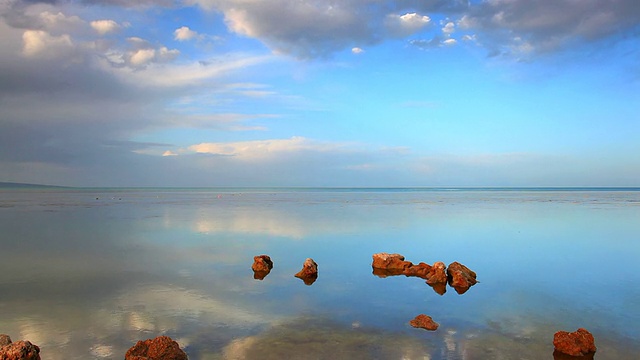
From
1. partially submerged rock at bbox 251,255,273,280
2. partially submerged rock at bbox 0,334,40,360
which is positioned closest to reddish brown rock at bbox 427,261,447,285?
partially submerged rock at bbox 251,255,273,280

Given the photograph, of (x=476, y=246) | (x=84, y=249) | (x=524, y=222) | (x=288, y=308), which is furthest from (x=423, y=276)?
(x=524, y=222)

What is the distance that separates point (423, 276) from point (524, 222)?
77.6 feet

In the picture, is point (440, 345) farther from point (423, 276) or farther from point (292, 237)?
point (292, 237)

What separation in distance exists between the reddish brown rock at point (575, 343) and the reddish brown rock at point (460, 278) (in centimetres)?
495

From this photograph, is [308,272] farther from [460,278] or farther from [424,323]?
[424,323]

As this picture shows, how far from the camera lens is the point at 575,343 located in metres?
8.77

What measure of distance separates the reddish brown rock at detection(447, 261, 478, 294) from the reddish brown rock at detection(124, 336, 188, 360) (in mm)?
9136

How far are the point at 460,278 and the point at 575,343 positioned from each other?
595 centimetres

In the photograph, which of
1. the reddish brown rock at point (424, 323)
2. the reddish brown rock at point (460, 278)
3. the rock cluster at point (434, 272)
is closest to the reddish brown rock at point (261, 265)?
the rock cluster at point (434, 272)

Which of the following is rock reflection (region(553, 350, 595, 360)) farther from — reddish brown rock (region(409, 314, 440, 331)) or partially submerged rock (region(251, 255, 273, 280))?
partially submerged rock (region(251, 255, 273, 280))

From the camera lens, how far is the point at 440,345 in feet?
30.3

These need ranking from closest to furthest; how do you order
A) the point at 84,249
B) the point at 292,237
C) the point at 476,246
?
the point at 84,249 < the point at 476,246 < the point at 292,237

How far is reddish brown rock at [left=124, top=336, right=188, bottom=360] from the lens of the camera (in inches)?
316

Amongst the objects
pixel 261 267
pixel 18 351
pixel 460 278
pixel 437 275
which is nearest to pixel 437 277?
pixel 437 275
